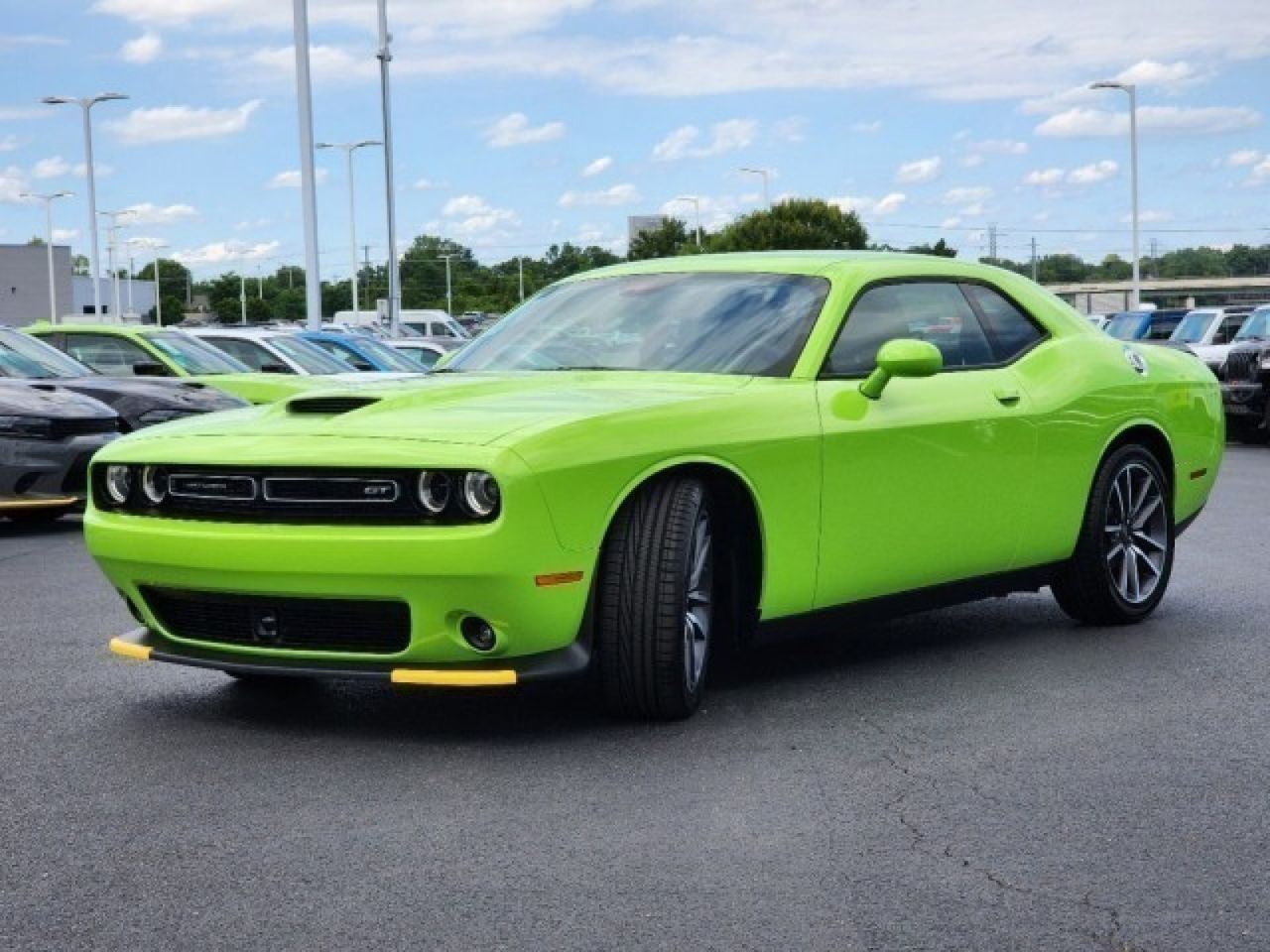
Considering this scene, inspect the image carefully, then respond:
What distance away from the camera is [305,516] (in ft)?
18.5

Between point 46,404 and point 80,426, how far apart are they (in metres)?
0.27

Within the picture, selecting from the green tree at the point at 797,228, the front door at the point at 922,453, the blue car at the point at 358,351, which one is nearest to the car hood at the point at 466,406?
the front door at the point at 922,453

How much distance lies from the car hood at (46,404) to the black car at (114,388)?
72cm

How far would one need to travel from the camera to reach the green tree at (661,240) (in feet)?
358

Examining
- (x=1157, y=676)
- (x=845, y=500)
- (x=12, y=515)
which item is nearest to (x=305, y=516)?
(x=845, y=500)

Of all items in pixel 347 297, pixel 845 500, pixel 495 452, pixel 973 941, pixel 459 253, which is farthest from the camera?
pixel 459 253

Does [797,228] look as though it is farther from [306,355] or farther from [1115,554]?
[1115,554]

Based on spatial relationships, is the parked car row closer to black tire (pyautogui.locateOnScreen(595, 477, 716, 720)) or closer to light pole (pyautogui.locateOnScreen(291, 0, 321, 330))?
black tire (pyautogui.locateOnScreen(595, 477, 716, 720))

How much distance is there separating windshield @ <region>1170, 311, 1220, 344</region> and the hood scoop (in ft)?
81.3

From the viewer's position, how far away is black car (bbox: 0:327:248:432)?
47.2ft

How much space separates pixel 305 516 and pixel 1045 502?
9.96 feet

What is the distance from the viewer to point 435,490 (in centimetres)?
556

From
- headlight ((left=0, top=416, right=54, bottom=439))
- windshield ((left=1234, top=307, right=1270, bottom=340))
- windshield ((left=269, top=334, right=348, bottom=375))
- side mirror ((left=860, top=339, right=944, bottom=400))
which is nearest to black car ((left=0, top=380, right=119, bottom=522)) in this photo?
headlight ((left=0, top=416, right=54, bottom=439))

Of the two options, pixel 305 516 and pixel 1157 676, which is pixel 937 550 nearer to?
pixel 1157 676
